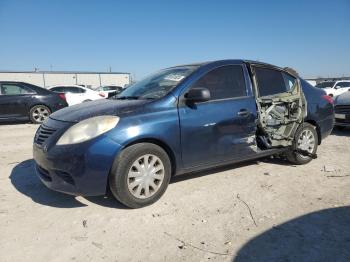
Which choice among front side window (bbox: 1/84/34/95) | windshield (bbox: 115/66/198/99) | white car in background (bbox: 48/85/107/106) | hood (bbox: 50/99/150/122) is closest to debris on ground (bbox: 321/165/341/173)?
windshield (bbox: 115/66/198/99)

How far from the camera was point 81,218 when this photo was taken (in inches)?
135

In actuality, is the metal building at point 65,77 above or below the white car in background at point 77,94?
above

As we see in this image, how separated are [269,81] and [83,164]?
3.11m

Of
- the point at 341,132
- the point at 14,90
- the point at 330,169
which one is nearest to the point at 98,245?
the point at 330,169

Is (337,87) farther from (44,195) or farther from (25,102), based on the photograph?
(44,195)

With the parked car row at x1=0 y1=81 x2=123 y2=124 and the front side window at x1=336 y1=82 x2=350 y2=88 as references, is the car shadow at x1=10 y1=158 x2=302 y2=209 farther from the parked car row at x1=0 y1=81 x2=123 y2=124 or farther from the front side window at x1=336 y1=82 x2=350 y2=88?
the front side window at x1=336 y1=82 x2=350 y2=88

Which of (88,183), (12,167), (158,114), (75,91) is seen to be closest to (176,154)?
(158,114)

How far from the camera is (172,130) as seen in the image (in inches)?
149

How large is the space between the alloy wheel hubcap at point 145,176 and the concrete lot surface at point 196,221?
20 centimetres

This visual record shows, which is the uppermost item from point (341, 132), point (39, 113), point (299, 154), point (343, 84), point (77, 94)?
point (77, 94)

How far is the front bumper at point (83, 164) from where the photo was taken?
332 cm

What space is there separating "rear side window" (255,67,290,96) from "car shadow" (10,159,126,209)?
265 cm

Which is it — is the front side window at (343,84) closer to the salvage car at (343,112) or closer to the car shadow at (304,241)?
the salvage car at (343,112)

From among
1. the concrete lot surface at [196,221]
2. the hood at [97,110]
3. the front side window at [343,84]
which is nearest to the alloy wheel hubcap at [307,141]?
the concrete lot surface at [196,221]
